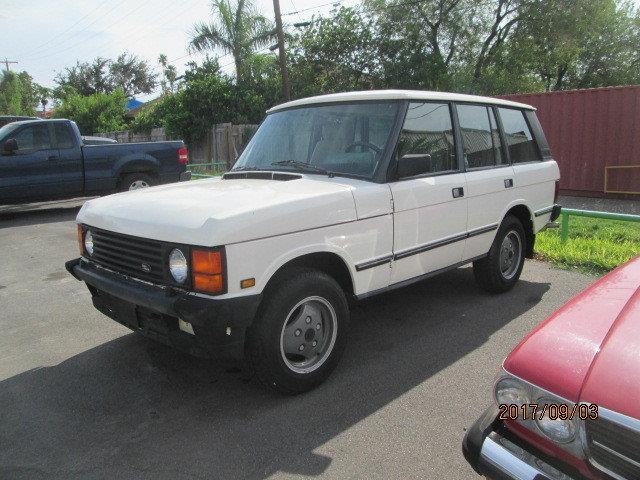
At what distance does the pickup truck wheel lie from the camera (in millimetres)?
10758

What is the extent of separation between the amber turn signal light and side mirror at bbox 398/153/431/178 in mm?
1494

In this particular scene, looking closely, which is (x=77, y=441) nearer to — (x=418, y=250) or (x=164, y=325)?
(x=164, y=325)

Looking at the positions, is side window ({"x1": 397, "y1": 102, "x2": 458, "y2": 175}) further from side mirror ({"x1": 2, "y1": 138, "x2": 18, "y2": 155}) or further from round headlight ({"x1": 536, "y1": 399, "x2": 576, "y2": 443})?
side mirror ({"x1": 2, "y1": 138, "x2": 18, "y2": 155})

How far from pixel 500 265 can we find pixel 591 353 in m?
3.36

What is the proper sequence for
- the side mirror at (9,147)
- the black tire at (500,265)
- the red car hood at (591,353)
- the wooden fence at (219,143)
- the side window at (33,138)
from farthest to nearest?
1. the wooden fence at (219,143)
2. the side window at (33,138)
3. the side mirror at (9,147)
4. the black tire at (500,265)
5. the red car hood at (591,353)

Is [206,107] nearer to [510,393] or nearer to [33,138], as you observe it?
[33,138]

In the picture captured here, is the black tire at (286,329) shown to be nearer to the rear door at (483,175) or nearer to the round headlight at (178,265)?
the round headlight at (178,265)

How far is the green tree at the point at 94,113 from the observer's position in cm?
3034

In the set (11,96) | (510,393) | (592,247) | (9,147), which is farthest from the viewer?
(11,96)

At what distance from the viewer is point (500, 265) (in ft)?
16.8

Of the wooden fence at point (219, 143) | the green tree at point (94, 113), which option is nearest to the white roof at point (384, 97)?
the wooden fence at point (219, 143)

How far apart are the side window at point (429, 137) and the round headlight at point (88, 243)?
2.36m

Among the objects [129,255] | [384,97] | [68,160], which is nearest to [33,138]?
[68,160]

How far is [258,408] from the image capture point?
3.20 metres
